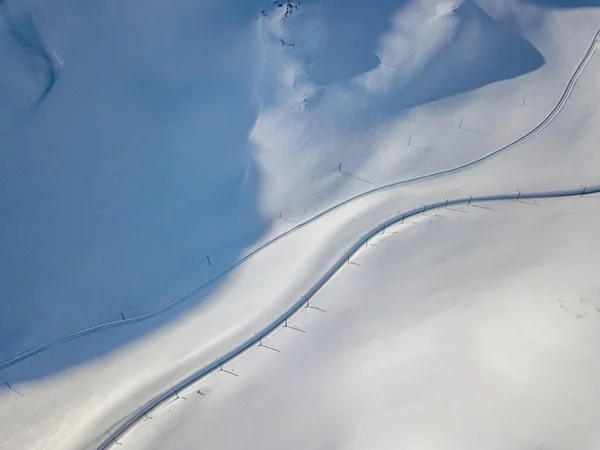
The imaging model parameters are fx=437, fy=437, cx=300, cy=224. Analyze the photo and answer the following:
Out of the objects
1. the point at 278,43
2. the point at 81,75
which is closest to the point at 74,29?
the point at 81,75

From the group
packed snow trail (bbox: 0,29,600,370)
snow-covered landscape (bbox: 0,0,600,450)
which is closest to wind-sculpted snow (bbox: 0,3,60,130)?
snow-covered landscape (bbox: 0,0,600,450)

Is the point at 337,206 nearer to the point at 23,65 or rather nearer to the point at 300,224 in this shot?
the point at 300,224

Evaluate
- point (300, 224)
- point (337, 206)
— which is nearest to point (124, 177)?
point (300, 224)

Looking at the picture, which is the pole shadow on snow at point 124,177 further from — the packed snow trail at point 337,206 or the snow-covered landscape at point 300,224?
the packed snow trail at point 337,206

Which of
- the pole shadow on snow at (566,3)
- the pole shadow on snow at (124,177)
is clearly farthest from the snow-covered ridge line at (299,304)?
the pole shadow on snow at (566,3)

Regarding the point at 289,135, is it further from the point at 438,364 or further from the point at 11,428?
the point at 11,428

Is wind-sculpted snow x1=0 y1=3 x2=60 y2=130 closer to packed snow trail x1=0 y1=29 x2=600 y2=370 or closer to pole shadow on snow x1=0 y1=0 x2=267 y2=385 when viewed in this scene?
pole shadow on snow x1=0 y1=0 x2=267 y2=385
